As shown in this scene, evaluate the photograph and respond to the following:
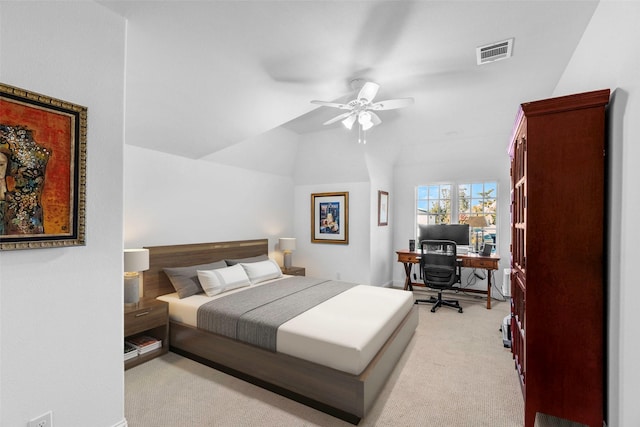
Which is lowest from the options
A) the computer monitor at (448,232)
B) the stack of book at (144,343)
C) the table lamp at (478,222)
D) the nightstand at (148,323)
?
the stack of book at (144,343)

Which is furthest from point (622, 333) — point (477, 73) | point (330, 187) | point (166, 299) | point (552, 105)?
point (330, 187)

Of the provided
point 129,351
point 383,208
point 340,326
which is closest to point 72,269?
point 129,351

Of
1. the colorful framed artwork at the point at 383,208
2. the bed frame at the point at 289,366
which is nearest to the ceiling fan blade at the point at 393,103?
the bed frame at the point at 289,366

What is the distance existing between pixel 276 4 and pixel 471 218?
4.54 m

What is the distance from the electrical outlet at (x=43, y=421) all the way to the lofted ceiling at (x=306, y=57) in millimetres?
2111

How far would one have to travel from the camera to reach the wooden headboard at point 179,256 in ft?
11.0

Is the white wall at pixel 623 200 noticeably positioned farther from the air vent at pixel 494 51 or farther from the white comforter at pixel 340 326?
the white comforter at pixel 340 326

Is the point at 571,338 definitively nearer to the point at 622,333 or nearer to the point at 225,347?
the point at 622,333

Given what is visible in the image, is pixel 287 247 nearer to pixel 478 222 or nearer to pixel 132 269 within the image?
pixel 132 269

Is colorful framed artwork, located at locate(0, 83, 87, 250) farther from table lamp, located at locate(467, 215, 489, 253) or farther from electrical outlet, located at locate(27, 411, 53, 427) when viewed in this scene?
table lamp, located at locate(467, 215, 489, 253)

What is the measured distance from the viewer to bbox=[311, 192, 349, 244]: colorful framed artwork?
17.4 feet

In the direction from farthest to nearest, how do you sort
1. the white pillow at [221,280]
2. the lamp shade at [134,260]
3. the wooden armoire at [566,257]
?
the white pillow at [221,280] < the lamp shade at [134,260] < the wooden armoire at [566,257]

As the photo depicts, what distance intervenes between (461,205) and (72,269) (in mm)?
5496

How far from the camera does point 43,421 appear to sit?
4.69ft
